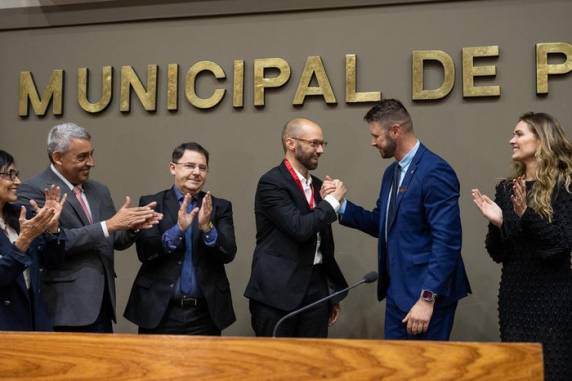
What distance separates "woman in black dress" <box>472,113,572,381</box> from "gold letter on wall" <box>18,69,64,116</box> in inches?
113

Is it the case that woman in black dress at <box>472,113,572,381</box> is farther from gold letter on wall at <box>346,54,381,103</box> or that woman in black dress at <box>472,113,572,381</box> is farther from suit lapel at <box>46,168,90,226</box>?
suit lapel at <box>46,168,90,226</box>

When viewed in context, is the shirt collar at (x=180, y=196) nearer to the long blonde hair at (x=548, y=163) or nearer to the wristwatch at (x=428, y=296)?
the wristwatch at (x=428, y=296)

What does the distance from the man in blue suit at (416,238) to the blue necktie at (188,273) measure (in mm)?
880

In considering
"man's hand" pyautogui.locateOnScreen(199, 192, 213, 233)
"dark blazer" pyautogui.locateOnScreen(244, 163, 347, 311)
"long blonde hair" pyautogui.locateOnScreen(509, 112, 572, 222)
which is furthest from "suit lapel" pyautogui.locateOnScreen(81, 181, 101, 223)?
"long blonde hair" pyautogui.locateOnScreen(509, 112, 572, 222)

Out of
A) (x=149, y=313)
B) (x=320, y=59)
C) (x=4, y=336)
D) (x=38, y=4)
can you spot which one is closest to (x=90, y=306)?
(x=149, y=313)

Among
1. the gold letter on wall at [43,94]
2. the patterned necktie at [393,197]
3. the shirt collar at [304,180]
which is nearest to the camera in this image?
the patterned necktie at [393,197]

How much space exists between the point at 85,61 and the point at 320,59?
1.57 m

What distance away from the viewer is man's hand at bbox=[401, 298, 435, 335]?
321 centimetres

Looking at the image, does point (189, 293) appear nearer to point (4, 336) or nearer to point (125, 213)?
point (125, 213)

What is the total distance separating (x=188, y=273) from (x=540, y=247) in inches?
62.2

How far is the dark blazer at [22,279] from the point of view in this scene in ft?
9.52

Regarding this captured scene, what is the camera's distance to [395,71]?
4441mm

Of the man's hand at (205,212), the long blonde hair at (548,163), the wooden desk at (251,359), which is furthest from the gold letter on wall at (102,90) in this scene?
the wooden desk at (251,359)

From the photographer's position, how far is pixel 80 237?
3.33 metres
